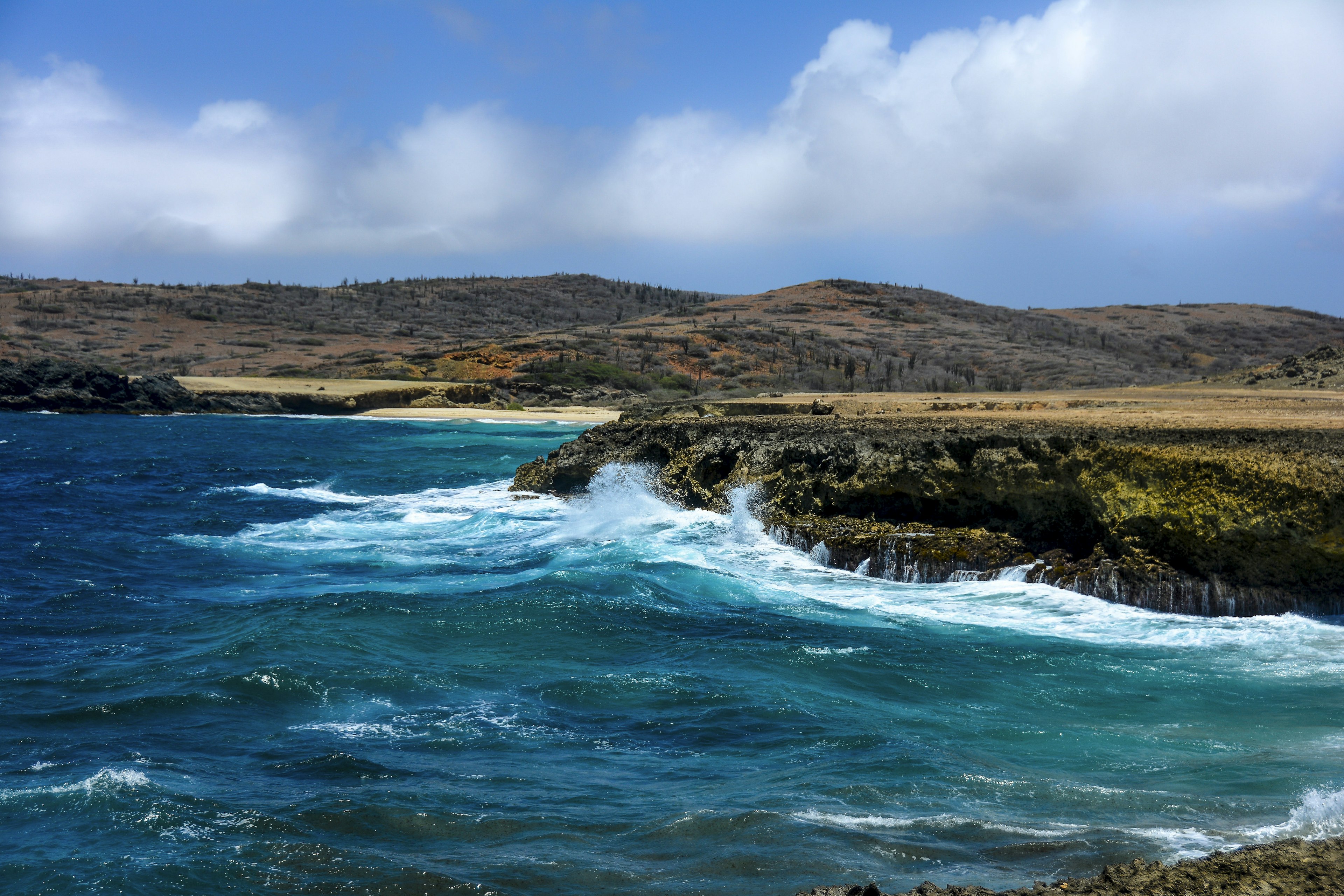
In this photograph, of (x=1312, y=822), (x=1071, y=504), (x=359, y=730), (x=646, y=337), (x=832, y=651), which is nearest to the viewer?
(x=1312, y=822)

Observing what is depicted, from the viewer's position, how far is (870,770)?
231 inches

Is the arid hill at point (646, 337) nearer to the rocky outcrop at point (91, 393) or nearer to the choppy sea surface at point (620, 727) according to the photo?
the rocky outcrop at point (91, 393)

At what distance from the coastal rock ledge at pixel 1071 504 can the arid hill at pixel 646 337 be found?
90.7 ft

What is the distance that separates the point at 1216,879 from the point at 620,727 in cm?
395

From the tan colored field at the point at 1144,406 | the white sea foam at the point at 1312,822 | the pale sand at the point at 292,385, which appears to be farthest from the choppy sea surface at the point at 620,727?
the pale sand at the point at 292,385

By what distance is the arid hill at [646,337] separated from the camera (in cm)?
6134

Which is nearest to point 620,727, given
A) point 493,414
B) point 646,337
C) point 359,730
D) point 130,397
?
point 359,730

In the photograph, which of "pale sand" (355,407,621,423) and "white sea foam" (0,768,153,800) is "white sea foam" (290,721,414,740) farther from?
"pale sand" (355,407,621,423)

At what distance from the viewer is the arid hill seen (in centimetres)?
6134

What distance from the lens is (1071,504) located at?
36.0ft

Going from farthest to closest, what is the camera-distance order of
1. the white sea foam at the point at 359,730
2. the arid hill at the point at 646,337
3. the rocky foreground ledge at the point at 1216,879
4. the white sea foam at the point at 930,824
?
1. the arid hill at the point at 646,337
2. the white sea foam at the point at 359,730
3. the white sea foam at the point at 930,824
4. the rocky foreground ledge at the point at 1216,879

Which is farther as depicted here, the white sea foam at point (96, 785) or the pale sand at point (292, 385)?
the pale sand at point (292, 385)

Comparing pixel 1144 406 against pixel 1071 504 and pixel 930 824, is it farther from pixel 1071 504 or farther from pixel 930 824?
pixel 930 824

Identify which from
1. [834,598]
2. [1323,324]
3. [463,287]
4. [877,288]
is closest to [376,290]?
[463,287]
